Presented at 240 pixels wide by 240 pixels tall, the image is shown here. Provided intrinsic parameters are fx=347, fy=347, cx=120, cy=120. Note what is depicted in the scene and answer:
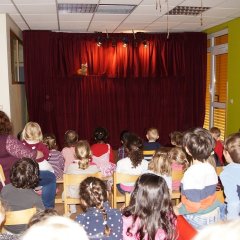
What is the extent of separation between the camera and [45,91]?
26.8 ft

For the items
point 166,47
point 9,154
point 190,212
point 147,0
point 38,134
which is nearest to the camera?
point 190,212

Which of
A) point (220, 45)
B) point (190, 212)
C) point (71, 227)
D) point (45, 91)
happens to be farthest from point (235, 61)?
point (71, 227)

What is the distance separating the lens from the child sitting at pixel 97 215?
2.34 m

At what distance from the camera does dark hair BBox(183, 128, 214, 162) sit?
2924mm

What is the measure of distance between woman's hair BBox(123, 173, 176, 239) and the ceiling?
3580 millimetres

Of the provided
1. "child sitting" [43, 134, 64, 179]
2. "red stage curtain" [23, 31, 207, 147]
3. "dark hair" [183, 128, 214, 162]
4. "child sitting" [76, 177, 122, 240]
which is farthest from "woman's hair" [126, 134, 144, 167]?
"red stage curtain" [23, 31, 207, 147]

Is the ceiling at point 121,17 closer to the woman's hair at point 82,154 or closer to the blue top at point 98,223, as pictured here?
the woman's hair at point 82,154

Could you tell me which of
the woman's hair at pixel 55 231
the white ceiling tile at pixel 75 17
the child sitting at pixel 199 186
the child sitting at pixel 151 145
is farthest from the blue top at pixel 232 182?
the white ceiling tile at pixel 75 17

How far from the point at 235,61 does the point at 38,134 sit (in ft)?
14.9

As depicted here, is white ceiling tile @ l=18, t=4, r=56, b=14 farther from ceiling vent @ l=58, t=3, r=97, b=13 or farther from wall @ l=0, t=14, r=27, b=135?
wall @ l=0, t=14, r=27, b=135

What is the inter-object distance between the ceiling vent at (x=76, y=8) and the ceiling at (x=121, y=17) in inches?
4.2

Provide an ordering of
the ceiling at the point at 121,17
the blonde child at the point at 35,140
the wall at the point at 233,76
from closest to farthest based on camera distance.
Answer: the blonde child at the point at 35,140, the ceiling at the point at 121,17, the wall at the point at 233,76

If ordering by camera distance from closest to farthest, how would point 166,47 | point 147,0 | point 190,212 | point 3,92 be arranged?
point 190,212
point 147,0
point 3,92
point 166,47

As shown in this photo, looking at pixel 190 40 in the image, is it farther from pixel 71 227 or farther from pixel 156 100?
pixel 71 227
